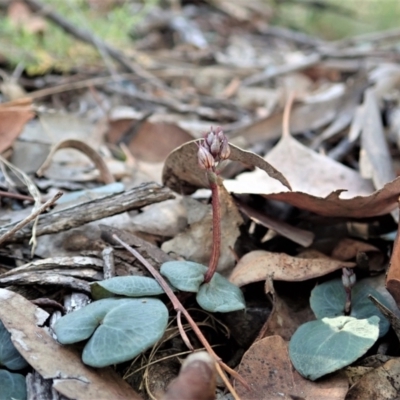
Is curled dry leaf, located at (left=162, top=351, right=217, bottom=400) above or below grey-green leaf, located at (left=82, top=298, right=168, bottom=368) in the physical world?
above

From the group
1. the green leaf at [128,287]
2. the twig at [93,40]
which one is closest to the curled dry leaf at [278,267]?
the green leaf at [128,287]

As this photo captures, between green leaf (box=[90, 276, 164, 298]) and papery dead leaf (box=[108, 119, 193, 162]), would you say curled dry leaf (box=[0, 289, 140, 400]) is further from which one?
papery dead leaf (box=[108, 119, 193, 162])

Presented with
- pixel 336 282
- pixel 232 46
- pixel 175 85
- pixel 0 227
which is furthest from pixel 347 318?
pixel 232 46

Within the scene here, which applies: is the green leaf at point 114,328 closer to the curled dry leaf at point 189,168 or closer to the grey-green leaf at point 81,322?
the grey-green leaf at point 81,322

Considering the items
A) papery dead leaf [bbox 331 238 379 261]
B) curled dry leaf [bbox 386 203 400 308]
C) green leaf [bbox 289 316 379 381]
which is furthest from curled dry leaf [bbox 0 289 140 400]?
papery dead leaf [bbox 331 238 379 261]

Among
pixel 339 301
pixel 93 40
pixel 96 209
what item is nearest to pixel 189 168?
pixel 96 209

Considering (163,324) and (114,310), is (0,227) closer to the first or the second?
(114,310)

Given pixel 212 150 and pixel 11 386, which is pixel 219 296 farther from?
pixel 11 386

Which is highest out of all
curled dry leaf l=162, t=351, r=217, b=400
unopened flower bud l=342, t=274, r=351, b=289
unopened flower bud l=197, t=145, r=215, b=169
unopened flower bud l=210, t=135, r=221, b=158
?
unopened flower bud l=210, t=135, r=221, b=158
